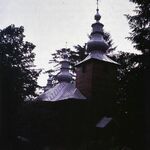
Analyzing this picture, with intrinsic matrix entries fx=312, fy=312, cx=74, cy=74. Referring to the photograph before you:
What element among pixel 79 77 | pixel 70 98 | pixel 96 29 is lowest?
pixel 70 98

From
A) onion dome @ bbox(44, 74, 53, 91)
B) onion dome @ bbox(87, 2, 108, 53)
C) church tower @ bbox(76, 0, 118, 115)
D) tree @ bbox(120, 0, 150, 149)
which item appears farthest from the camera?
onion dome @ bbox(44, 74, 53, 91)

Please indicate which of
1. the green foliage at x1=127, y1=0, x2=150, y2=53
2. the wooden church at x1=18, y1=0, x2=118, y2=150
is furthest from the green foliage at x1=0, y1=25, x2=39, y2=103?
the green foliage at x1=127, y1=0, x2=150, y2=53

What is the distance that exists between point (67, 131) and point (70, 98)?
305 cm

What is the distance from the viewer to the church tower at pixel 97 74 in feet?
98.6

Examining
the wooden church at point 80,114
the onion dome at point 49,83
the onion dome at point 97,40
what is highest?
the onion dome at point 97,40

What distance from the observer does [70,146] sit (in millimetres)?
28609

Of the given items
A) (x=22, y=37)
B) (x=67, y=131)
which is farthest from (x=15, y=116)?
(x=22, y=37)

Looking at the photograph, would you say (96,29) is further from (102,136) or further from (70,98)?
(102,136)

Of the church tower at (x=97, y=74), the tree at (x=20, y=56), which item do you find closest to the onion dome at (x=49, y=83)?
the tree at (x=20, y=56)

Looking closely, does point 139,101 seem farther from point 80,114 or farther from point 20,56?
point 20,56

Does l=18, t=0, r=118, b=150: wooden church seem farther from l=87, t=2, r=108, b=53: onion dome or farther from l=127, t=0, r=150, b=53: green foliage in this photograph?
l=127, t=0, r=150, b=53: green foliage

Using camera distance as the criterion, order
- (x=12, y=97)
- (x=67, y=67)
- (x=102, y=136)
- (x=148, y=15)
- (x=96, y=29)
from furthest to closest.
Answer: (x=67, y=67) → (x=96, y=29) → (x=102, y=136) → (x=12, y=97) → (x=148, y=15)

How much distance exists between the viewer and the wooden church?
28.5 m

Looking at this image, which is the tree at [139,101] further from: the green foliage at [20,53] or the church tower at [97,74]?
the green foliage at [20,53]
